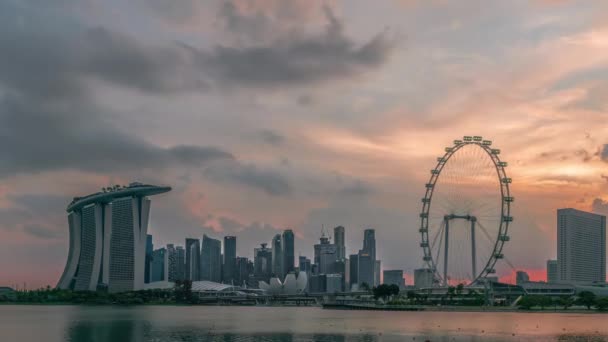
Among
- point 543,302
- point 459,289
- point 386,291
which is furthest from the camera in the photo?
point 386,291

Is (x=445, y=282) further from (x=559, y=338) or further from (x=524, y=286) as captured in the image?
(x=559, y=338)

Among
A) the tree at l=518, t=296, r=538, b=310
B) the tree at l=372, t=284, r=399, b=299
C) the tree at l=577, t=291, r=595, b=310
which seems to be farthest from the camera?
the tree at l=372, t=284, r=399, b=299

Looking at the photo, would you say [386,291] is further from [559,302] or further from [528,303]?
[559,302]

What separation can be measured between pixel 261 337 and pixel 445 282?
247ft

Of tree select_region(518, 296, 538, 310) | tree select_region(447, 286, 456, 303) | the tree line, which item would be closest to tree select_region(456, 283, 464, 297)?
tree select_region(447, 286, 456, 303)

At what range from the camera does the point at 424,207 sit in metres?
154

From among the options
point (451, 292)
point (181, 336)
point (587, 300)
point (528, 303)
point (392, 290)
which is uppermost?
point (181, 336)

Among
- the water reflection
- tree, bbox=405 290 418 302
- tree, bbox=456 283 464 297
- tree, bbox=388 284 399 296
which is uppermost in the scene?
the water reflection

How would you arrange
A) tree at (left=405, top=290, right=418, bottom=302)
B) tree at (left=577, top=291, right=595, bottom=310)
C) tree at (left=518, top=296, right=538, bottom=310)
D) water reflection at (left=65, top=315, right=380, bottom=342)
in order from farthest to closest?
tree at (left=405, top=290, right=418, bottom=302), tree at (left=518, top=296, right=538, bottom=310), tree at (left=577, top=291, right=595, bottom=310), water reflection at (left=65, top=315, right=380, bottom=342)

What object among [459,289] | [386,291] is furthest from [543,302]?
[386,291]

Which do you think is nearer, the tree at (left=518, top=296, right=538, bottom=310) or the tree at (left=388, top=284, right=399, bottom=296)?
the tree at (left=518, top=296, right=538, bottom=310)

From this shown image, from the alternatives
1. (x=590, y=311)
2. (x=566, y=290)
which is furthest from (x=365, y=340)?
(x=566, y=290)

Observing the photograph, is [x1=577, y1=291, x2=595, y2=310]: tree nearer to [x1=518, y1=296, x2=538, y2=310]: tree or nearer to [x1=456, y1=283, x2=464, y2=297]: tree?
[x1=518, y1=296, x2=538, y2=310]: tree

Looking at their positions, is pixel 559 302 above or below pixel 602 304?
below
